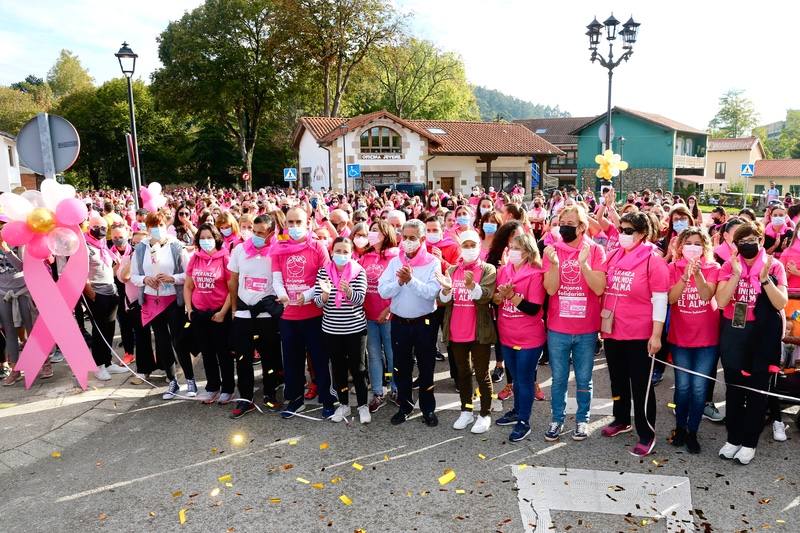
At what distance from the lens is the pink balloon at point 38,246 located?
231 inches

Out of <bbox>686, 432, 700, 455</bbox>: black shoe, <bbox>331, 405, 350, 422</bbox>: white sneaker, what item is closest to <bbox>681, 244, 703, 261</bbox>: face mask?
<bbox>686, 432, 700, 455</bbox>: black shoe

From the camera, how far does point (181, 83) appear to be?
40.8 metres

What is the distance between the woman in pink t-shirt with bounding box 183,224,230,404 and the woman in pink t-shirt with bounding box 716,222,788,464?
439 centimetres

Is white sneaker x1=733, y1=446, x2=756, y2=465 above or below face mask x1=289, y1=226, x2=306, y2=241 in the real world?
below

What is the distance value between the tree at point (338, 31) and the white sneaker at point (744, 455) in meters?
38.2

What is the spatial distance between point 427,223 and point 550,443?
122 inches

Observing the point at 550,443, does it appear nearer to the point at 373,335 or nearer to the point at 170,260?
the point at 373,335

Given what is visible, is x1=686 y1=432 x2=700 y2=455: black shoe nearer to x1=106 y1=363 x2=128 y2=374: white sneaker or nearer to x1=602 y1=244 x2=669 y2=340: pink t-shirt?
x1=602 y1=244 x2=669 y2=340: pink t-shirt

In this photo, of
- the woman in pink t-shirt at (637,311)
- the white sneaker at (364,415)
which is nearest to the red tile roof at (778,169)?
the woman in pink t-shirt at (637,311)

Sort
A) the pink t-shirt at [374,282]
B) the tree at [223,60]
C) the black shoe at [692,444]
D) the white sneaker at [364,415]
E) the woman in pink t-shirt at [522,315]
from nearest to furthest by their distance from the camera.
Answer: the black shoe at [692,444] < the woman in pink t-shirt at [522,315] < the white sneaker at [364,415] < the pink t-shirt at [374,282] < the tree at [223,60]

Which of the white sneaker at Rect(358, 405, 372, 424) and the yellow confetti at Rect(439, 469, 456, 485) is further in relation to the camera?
the white sneaker at Rect(358, 405, 372, 424)

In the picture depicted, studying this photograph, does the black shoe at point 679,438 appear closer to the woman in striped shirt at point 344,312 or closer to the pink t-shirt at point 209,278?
the woman in striped shirt at point 344,312

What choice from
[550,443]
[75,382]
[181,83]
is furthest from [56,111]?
[550,443]

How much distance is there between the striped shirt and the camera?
521 cm
